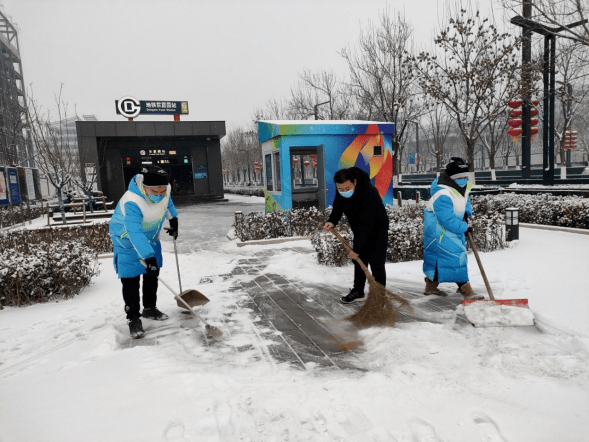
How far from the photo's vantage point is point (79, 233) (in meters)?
8.38

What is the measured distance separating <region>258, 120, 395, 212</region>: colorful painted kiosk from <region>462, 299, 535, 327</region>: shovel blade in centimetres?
765

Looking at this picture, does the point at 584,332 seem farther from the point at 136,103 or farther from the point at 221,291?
the point at 136,103

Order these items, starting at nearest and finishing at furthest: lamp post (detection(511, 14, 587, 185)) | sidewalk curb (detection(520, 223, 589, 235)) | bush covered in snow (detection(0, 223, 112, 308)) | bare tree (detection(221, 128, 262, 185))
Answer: bush covered in snow (detection(0, 223, 112, 308)), sidewalk curb (detection(520, 223, 589, 235)), lamp post (detection(511, 14, 587, 185)), bare tree (detection(221, 128, 262, 185))

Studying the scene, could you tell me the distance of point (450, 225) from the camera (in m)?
4.27

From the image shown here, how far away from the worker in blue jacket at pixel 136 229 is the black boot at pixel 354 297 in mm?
2142

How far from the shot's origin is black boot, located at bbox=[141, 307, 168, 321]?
4.36 m

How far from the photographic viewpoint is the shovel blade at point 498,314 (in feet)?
12.1

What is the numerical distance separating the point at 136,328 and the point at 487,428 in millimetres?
3141

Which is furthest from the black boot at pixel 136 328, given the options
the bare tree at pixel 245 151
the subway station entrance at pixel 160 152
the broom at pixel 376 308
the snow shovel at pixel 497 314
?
the bare tree at pixel 245 151

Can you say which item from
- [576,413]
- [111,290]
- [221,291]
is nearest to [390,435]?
[576,413]

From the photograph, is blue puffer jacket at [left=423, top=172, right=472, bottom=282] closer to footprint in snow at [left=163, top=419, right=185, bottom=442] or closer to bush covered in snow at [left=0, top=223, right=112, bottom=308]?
footprint in snow at [left=163, top=419, right=185, bottom=442]

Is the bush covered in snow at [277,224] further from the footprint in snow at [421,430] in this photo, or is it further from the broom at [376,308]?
the footprint in snow at [421,430]

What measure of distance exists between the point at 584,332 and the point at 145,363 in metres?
3.73

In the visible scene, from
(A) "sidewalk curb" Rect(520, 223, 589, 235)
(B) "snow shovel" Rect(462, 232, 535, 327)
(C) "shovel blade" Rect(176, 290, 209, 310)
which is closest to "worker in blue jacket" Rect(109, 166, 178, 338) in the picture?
(C) "shovel blade" Rect(176, 290, 209, 310)
